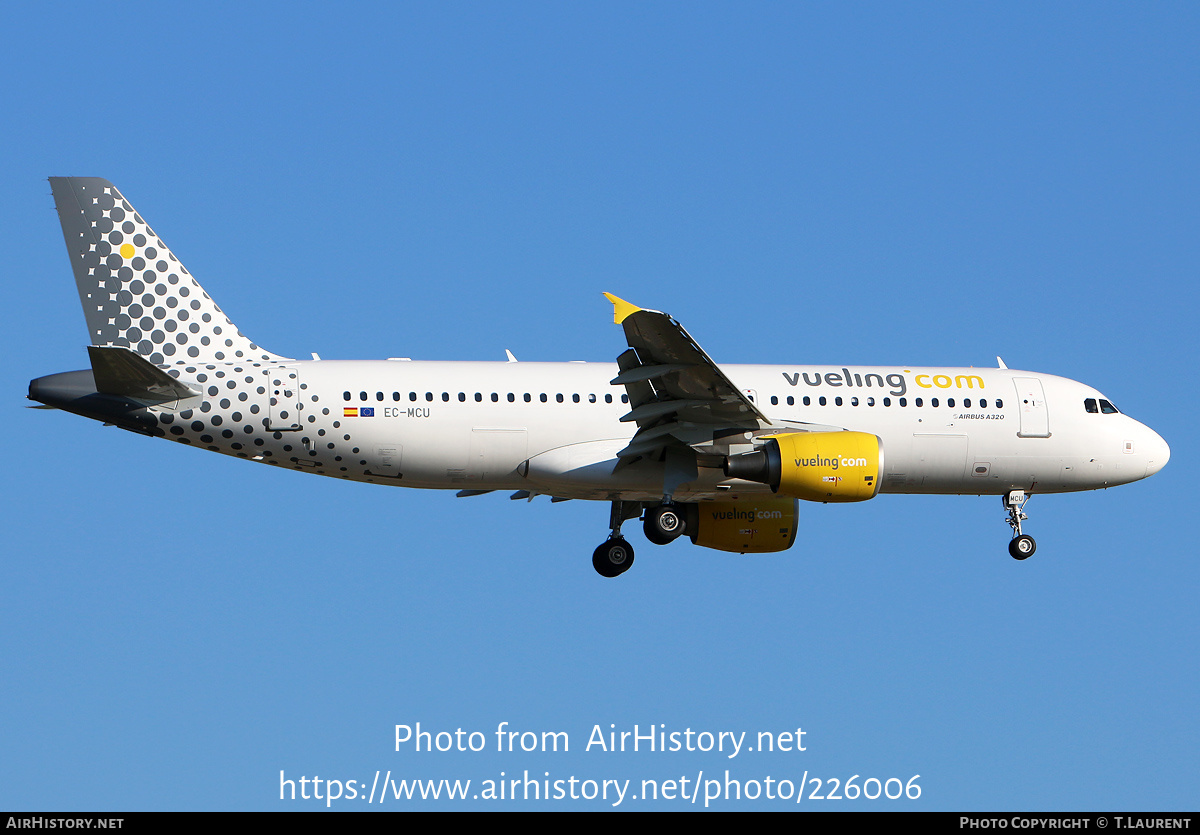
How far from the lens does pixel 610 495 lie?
28.7 metres

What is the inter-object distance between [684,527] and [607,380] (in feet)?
13.6

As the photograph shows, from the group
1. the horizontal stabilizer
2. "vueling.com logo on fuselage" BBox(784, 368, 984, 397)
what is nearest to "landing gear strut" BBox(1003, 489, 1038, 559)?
"vueling.com logo on fuselage" BBox(784, 368, 984, 397)

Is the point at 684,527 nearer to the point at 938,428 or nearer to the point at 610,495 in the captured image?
the point at 610,495

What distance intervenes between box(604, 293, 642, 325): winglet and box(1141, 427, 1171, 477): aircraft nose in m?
14.2

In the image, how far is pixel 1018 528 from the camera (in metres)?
30.6

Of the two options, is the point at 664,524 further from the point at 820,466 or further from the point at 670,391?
the point at 820,466

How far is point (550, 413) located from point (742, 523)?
5775 mm

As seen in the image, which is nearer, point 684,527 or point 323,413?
point 323,413

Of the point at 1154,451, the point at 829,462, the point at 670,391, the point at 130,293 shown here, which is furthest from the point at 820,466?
the point at 130,293

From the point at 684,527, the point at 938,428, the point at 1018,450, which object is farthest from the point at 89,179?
the point at 1018,450

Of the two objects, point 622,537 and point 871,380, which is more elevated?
point 871,380

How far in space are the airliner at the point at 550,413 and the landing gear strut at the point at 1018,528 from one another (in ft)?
0.22

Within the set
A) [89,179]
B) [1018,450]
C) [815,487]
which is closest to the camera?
[815,487]

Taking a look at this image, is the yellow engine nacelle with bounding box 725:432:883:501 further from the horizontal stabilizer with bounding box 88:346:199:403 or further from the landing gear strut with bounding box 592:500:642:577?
the horizontal stabilizer with bounding box 88:346:199:403
